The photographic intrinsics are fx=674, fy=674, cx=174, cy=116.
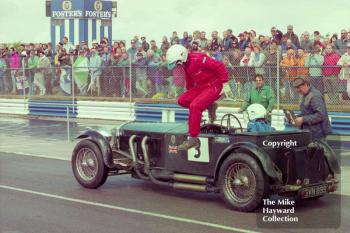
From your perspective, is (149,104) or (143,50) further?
(143,50)

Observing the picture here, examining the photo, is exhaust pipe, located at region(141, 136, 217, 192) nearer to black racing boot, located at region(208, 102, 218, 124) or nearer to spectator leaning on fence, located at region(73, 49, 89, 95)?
black racing boot, located at region(208, 102, 218, 124)

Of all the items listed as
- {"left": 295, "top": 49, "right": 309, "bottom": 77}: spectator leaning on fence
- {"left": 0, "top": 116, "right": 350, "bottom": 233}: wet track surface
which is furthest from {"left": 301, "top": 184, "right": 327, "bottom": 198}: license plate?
{"left": 295, "top": 49, "right": 309, "bottom": 77}: spectator leaning on fence

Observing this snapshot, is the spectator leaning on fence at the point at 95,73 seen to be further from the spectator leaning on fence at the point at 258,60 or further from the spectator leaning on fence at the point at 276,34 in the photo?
the spectator leaning on fence at the point at 258,60

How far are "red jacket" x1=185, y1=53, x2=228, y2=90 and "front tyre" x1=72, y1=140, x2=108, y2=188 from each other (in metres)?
1.93

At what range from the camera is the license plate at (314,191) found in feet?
27.1

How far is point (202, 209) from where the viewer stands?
8656 mm

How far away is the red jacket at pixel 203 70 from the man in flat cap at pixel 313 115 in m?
1.31

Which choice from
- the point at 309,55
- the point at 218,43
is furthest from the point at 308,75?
the point at 218,43

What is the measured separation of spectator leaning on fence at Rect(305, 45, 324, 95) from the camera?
15.5 m

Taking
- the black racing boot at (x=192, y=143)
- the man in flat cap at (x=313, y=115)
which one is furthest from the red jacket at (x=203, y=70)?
the man in flat cap at (x=313, y=115)

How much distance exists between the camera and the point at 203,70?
9.05 metres

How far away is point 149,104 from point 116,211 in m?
10.8

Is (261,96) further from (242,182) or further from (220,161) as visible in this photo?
(242,182)

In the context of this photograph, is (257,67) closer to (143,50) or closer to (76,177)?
(143,50)
